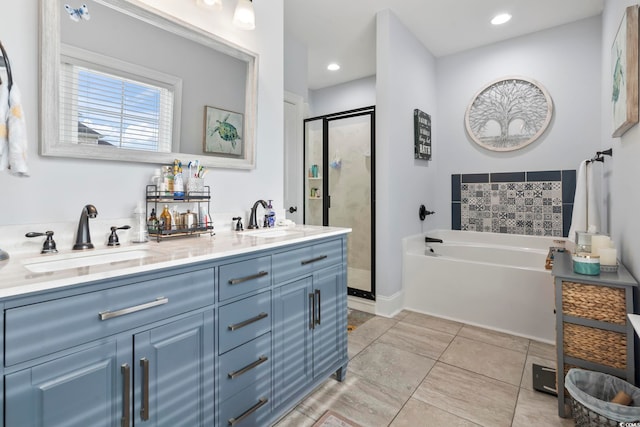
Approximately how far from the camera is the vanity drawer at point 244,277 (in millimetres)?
1270

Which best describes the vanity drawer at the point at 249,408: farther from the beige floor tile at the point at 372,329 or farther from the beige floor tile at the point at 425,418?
the beige floor tile at the point at 372,329

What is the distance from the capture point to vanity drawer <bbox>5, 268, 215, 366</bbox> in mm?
797

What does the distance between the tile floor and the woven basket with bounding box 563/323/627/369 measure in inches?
13.8

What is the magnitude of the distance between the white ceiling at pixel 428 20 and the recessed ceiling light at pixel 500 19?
0.05m

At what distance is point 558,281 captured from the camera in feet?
5.62

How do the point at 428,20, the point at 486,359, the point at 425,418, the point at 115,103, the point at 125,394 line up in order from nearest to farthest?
the point at 125,394
the point at 115,103
the point at 425,418
the point at 486,359
the point at 428,20

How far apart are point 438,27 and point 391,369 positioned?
312cm

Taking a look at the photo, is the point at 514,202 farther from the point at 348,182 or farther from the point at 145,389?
the point at 145,389

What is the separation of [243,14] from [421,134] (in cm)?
224

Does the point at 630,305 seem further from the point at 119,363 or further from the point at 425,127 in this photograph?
the point at 425,127

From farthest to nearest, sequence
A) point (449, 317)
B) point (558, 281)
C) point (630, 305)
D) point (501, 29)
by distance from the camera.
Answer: point (501, 29) → point (449, 317) → point (558, 281) → point (630, 305)

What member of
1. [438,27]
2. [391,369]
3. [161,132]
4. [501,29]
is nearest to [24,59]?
[161,132]

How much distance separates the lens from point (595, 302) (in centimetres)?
162

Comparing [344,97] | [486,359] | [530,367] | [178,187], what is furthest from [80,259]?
[344,97]
